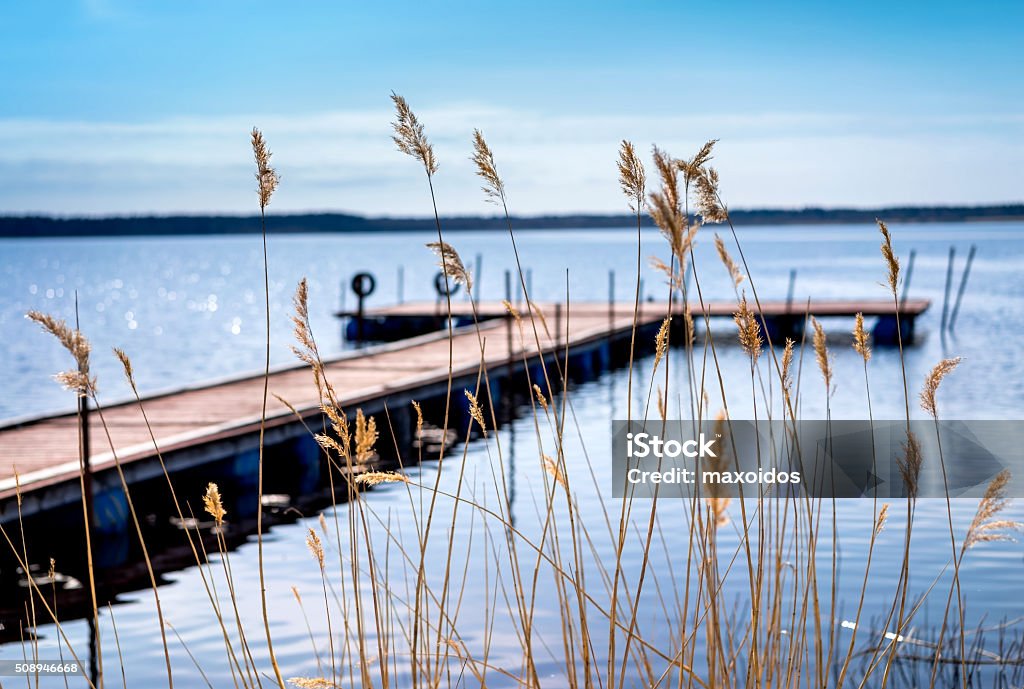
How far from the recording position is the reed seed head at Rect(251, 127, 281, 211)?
2.07 metres

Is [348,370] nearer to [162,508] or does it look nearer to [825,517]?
[162,508]

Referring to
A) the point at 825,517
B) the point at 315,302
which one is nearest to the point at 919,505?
the point at 825,517

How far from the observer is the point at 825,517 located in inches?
304

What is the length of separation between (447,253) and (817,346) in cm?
71

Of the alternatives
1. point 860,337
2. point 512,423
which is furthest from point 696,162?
point 512,423

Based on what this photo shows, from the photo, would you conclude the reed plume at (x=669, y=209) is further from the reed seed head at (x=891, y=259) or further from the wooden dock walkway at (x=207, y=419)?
the wooden dock walkway at (x=207, y=419)

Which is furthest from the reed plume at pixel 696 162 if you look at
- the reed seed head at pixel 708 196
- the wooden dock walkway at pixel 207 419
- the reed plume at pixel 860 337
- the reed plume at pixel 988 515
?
the wooden dock walkway at pixel 207 419

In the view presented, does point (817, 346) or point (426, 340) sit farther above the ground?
point (817, 346)

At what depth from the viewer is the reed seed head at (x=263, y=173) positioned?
6.81ft

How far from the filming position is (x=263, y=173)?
2.11m

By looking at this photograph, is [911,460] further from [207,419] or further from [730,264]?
[207,419]

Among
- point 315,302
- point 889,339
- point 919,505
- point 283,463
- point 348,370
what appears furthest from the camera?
point 315,302

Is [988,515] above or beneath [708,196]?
beneath

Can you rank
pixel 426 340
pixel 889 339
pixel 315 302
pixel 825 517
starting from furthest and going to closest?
pixel 315 302 → pixel 889 339 → pixel 426 340 → pixel 825 517
